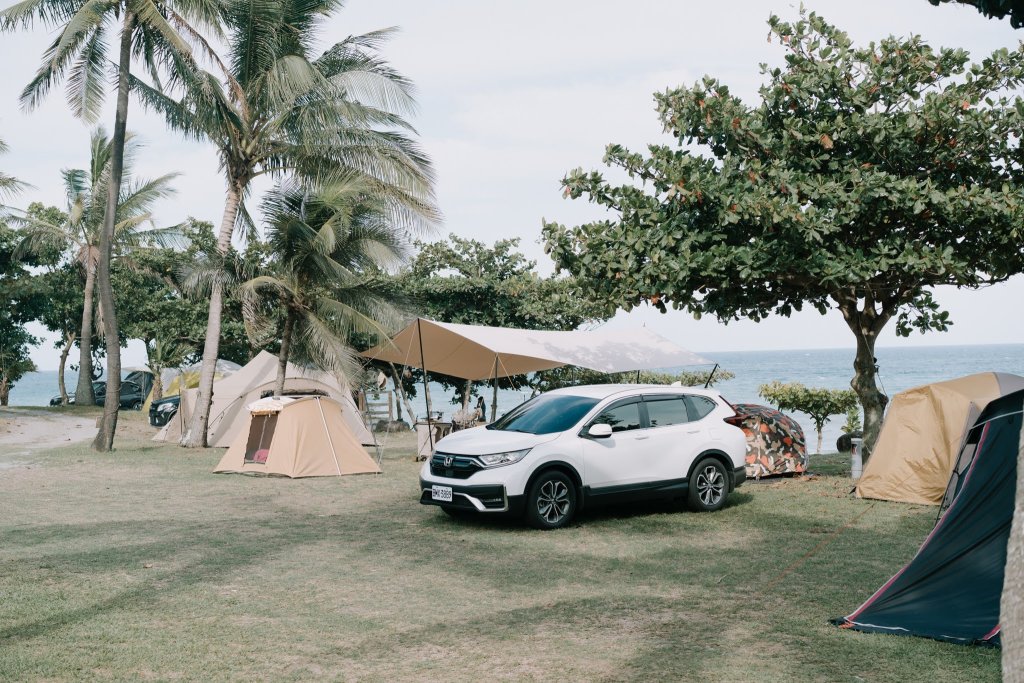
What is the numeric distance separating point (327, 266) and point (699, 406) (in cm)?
1017

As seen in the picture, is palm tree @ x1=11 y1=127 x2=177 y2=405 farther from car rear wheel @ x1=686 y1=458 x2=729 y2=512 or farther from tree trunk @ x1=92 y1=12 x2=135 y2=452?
car rear wheel @ x1=686 y1=458 x2=729 y2=512

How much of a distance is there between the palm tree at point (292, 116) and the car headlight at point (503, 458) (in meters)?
11.4

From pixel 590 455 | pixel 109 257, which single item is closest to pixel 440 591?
pixel 590 455

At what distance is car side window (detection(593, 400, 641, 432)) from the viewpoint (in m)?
10.7

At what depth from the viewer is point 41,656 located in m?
5.43

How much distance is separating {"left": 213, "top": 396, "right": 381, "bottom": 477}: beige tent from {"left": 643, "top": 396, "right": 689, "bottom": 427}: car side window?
239 inches

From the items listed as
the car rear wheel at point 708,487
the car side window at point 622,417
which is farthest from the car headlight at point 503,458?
the car rear wheel at point 708,487

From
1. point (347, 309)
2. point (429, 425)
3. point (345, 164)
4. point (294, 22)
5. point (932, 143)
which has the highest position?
point (294, 22)

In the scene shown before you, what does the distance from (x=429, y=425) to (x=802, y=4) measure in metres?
9.26

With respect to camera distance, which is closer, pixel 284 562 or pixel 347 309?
pixel 284 562

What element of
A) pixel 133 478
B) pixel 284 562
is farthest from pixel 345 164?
pixel 284 562

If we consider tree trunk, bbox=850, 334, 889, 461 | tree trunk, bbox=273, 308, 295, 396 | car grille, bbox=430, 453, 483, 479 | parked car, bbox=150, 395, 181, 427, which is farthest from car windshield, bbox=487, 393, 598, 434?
parked car, bbox=150, 395, 181, 427

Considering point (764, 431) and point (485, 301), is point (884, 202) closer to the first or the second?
point (764, 431)

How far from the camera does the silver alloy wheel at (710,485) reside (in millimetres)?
11196
